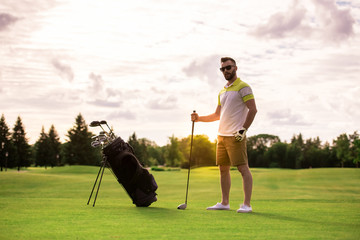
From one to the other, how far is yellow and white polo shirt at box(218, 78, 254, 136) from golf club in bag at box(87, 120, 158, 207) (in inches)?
64.3

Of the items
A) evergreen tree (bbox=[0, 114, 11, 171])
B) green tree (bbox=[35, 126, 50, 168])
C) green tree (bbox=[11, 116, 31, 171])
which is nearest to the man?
evergreen tree (bbox=[0, 114, 11, 171])

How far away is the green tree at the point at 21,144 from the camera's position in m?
78.2

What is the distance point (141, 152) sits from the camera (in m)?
84.9

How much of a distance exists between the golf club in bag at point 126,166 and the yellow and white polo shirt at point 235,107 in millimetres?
1632

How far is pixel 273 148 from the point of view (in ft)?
350

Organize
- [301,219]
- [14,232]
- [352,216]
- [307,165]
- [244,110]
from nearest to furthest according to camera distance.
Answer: [14,232]
[301,219]
[352,216]
[244,110]
[307,165]

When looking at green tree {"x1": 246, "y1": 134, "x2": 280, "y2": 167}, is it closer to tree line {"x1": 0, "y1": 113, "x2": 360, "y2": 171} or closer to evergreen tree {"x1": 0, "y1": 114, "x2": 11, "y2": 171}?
tree line {"x1": 0, "y1": 113, "x2": 360, "y2": 171}

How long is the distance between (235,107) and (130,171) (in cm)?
220

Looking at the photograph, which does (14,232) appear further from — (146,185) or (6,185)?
(6,185)

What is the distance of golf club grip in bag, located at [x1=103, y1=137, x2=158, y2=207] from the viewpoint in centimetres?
763

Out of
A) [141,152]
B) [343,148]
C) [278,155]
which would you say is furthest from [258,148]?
[141,152]

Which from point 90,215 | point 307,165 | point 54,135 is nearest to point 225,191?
point 90,215

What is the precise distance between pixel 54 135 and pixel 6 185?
71208 mm

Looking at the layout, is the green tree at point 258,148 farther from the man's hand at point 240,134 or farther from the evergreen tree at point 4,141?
the man's hand at point 240,134
